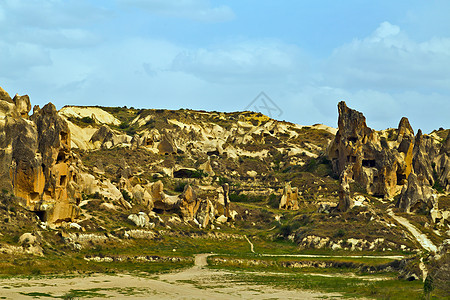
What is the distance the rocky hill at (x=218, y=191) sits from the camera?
Answer: 299 ft

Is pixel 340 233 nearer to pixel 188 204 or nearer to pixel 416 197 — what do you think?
pixel 416 197

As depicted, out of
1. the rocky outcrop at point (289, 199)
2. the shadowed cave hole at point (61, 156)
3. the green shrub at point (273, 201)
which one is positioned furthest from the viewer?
the green shrub at point (273, 201)

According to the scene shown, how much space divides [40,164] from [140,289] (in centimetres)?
3294

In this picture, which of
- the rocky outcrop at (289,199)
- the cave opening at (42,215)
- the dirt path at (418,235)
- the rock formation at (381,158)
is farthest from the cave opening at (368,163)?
the cave opening at (42,215)

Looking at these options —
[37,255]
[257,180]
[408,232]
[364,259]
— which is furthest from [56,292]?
[257,180]

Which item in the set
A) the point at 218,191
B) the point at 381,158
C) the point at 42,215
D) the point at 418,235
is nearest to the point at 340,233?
the point at 418,235

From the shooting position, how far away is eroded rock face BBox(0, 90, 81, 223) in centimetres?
8938

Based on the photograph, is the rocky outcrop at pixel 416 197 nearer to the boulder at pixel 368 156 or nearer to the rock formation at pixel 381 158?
the rock formation at pixel 381 158

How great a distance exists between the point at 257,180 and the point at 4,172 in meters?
110

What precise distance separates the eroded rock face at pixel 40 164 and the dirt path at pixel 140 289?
20.1m

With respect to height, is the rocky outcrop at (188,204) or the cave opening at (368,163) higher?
the cave opening at (368,163)

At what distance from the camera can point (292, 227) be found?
12331cm

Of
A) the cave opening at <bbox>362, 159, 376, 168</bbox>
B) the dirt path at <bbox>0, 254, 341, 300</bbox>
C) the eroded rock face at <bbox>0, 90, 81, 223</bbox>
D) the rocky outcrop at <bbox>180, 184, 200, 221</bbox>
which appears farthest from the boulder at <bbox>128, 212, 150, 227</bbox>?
the cave opening at <bbox>362, 159, 376, 168</bbox>

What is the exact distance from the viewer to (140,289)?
66750 mm
